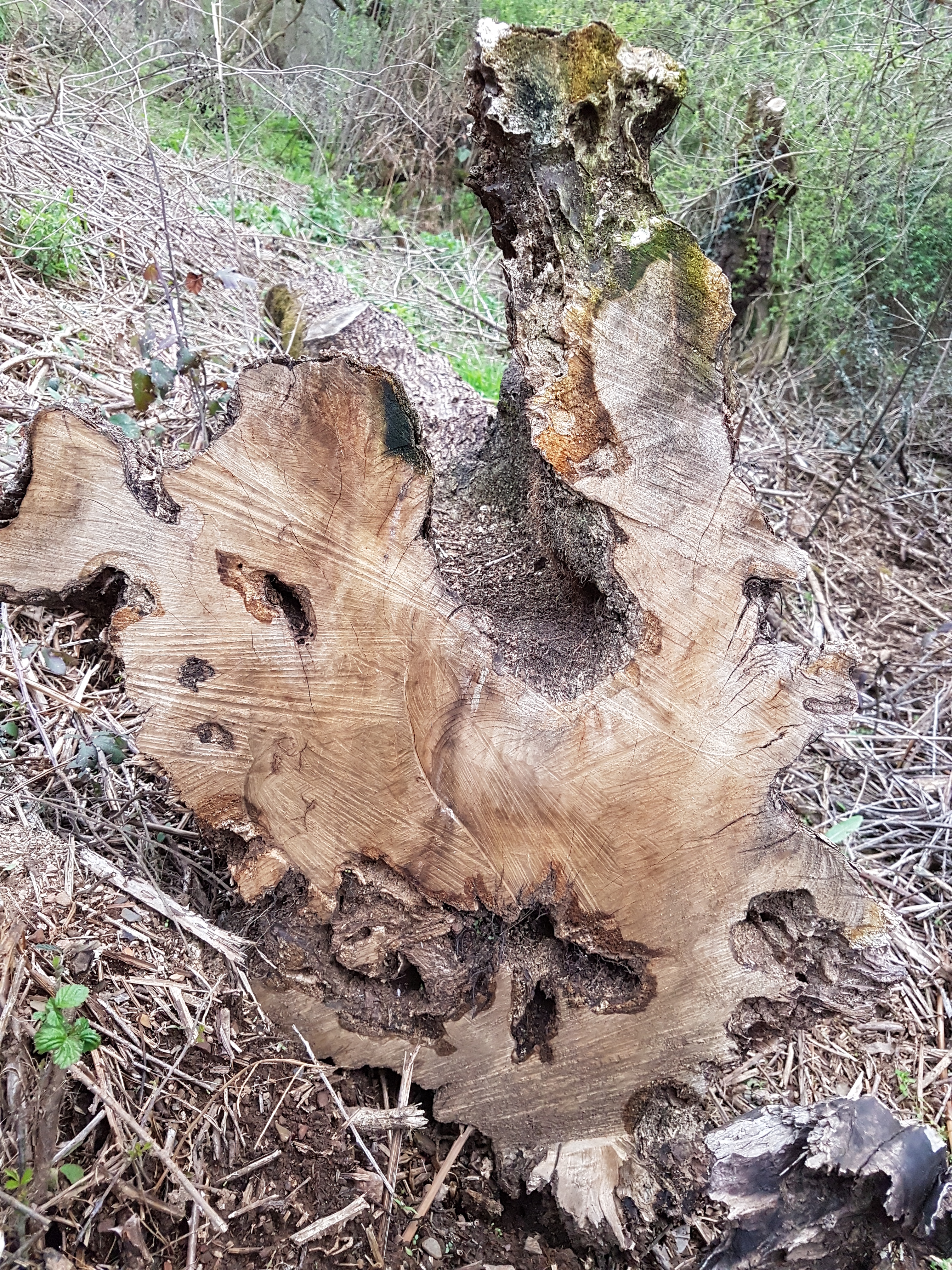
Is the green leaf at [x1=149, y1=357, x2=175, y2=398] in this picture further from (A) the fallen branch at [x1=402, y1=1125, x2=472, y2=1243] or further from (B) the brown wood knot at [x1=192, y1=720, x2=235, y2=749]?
(A) the fallen branch at [x1=402, y1=1125, x2=472, y2=1243]

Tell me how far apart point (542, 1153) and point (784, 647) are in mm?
1047

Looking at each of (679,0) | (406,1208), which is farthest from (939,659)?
(679,0)

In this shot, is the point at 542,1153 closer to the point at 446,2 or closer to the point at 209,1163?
the point at 209,1163

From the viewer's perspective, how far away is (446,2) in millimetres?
6199

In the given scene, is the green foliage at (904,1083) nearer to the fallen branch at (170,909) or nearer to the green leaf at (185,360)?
the fallen branch at (170,909)

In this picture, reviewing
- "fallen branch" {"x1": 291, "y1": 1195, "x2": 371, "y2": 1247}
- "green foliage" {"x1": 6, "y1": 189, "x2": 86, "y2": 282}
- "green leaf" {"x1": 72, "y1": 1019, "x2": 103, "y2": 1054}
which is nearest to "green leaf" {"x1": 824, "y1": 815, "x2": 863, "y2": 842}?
"fallen branch" {"x1": 291, "y1": 1195, "x2": 371, "y2": 1247}

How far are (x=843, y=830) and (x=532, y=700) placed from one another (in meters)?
1.16

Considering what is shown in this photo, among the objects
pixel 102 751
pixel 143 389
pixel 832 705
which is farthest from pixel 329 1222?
pixel 143 389

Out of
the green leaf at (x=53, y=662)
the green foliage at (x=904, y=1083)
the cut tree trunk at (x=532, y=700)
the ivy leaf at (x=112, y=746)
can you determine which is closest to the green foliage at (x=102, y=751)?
the ivy leaf at (x=112, y=746)

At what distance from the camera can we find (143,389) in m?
2.17

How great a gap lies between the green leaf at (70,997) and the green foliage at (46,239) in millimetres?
2857

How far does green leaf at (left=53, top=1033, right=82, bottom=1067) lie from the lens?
3.61 feet

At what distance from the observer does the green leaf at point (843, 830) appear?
6.77 feet

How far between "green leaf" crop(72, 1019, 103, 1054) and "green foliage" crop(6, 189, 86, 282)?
291cm
